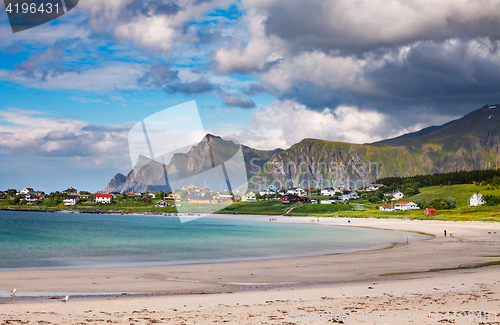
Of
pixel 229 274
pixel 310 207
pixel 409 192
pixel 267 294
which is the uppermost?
pixel 267 294

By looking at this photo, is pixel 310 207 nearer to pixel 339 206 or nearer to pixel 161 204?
pixel 339 206

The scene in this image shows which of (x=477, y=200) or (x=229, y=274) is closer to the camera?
(x=229, y=274)

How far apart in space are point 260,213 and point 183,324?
143546mm

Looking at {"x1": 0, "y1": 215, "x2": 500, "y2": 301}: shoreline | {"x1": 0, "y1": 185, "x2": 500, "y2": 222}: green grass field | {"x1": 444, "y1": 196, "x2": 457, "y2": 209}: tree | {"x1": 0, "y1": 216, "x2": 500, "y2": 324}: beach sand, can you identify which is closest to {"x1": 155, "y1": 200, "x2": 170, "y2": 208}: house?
{"x1": 0, "y1": 185, "x2": 500, "y2": 222}: green grass field

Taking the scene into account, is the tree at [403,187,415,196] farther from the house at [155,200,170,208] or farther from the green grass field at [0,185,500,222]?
the house at [155,200,170,208]

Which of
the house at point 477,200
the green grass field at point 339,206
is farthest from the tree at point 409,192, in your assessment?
the house at point 477,200

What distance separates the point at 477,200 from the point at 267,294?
5317 inches

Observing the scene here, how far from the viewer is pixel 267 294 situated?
48.3 ft

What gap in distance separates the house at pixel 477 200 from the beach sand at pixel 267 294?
114 metres

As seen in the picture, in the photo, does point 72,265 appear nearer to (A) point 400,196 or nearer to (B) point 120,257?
(B) point 120,257

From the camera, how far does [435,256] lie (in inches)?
1092

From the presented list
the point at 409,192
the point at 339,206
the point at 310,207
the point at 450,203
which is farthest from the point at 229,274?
the point at 409,192

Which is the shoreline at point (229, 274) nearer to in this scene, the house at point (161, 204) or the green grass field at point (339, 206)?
the green grass field at point (339, 206)

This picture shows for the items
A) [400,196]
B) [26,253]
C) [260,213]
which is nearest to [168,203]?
[260,213]
